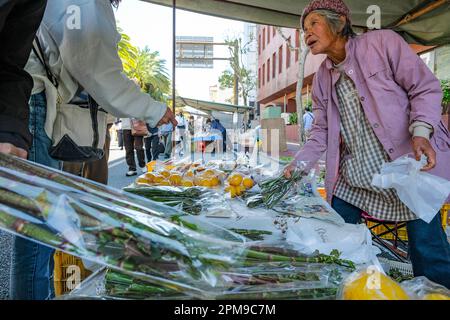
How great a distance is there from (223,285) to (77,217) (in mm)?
388

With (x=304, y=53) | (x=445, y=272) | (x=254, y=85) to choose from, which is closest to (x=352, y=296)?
(x=445, y=272)

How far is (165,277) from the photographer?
87 centimetres

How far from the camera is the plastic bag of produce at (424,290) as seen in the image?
2.89 ft

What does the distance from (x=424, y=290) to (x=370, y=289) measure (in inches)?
8.3

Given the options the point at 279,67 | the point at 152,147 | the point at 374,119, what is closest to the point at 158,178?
the point at 374,119

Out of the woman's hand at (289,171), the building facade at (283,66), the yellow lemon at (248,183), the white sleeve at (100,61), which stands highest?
the building facade at (283,66)

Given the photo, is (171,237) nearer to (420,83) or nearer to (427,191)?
(427,191)

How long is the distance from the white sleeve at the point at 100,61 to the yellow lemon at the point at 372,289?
1.44 metres

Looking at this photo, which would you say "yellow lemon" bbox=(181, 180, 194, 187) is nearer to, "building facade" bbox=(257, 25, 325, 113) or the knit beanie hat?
the knit beanie hat

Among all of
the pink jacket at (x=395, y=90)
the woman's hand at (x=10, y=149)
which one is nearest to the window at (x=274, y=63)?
the pink jacket at (x=395, y=90)

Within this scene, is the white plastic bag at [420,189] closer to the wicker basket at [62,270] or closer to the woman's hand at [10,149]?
the woman's hand at [10,149]

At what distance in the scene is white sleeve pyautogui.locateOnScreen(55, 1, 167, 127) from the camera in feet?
5.56

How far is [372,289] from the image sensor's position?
0.83m

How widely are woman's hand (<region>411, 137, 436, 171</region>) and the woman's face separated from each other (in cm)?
74
